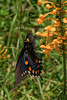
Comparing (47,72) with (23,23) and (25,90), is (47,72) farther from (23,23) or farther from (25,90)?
(23,23)

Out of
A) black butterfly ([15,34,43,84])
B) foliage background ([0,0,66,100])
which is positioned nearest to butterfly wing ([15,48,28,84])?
black butterfly ([15,34,43,84])

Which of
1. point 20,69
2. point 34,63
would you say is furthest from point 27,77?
point 20,69

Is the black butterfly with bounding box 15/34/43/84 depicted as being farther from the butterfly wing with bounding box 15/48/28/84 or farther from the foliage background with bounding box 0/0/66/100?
the foliage background with bounding box 0/0/66/100

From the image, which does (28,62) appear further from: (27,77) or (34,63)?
(27,77)

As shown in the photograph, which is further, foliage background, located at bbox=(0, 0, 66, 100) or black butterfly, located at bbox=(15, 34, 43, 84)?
foliage background, located at bbox=(0, 0, 66, 100)

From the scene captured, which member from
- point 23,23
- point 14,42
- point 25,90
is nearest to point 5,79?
point 25,90

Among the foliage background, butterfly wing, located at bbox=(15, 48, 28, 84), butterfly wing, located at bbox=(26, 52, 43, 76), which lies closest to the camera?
butterfly wing, located at bbox=(15, 48, 28, 84)

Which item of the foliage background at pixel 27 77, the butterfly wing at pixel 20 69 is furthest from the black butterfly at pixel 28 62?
the foliage background at pixel 27 77
